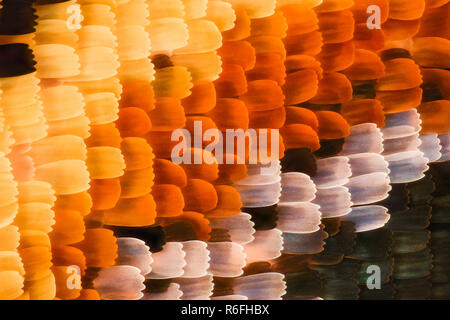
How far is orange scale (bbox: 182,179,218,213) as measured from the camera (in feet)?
1.76

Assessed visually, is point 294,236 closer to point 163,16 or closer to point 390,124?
point 390,124

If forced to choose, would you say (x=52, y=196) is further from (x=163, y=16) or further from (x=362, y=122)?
(x=362, y=122)

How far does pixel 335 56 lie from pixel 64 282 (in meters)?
0.38

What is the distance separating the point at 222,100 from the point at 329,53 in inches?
5.1

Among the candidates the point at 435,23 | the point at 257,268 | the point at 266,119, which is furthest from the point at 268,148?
the point at 435,23

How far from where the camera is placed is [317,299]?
57 centimetres

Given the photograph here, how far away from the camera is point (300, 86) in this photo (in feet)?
1.81

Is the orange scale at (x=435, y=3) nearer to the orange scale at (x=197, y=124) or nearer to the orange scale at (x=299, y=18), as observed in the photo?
the orange scale at (x=299, y=18)

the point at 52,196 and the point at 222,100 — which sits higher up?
the point at 222,100

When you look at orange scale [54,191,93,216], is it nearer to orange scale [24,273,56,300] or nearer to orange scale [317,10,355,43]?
orange scale [24,273,56,300]

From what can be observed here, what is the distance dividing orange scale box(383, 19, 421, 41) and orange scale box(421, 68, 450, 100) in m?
0.04

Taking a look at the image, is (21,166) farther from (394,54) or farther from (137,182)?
(394,54)
